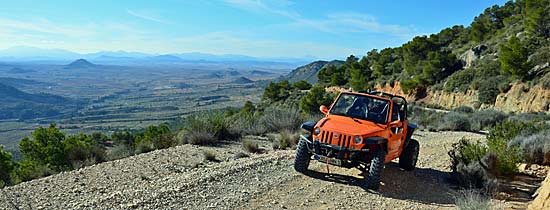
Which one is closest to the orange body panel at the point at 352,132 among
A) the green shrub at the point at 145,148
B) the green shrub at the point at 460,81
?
the green shrub at the point at 145,148

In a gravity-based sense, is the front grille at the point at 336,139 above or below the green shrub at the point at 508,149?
above

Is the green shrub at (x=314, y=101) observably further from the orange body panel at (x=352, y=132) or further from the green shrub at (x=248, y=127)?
the orange body panel at (x=352, y=132)

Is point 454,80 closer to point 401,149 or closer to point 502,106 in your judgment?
point 502,106

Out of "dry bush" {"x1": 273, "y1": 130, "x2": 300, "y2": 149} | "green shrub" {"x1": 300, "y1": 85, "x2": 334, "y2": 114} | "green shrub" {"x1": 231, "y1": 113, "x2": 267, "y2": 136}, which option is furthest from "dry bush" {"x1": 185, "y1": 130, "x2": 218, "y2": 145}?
"green shrub" {"x1": 300, "y1": 85, "x2": 334, "y2": 114}

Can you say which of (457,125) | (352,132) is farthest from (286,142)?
(457,125)

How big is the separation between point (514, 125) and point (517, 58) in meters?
21.3

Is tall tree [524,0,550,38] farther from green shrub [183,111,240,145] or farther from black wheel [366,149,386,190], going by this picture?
black wheel [366,149,386,190]

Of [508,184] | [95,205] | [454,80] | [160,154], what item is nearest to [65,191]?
[95,205]

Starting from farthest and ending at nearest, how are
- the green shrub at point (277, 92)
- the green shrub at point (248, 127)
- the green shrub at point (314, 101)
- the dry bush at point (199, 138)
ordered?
the green shrub at point (277, 92), the green shrub at point (314, 101), the green shrub at point (248, 127), the dry bush at point (199, 138)

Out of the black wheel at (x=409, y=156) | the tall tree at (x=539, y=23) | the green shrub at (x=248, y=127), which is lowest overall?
the green shrub at (x=248, y=127)

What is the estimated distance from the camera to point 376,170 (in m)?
8.32

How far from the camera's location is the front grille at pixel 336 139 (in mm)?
8562

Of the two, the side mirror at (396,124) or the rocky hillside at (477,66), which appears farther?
the rocky hillside at (477,66)

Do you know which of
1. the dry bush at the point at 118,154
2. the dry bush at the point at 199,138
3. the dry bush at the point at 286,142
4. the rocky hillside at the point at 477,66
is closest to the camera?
the dry bush at the point at 118,154
